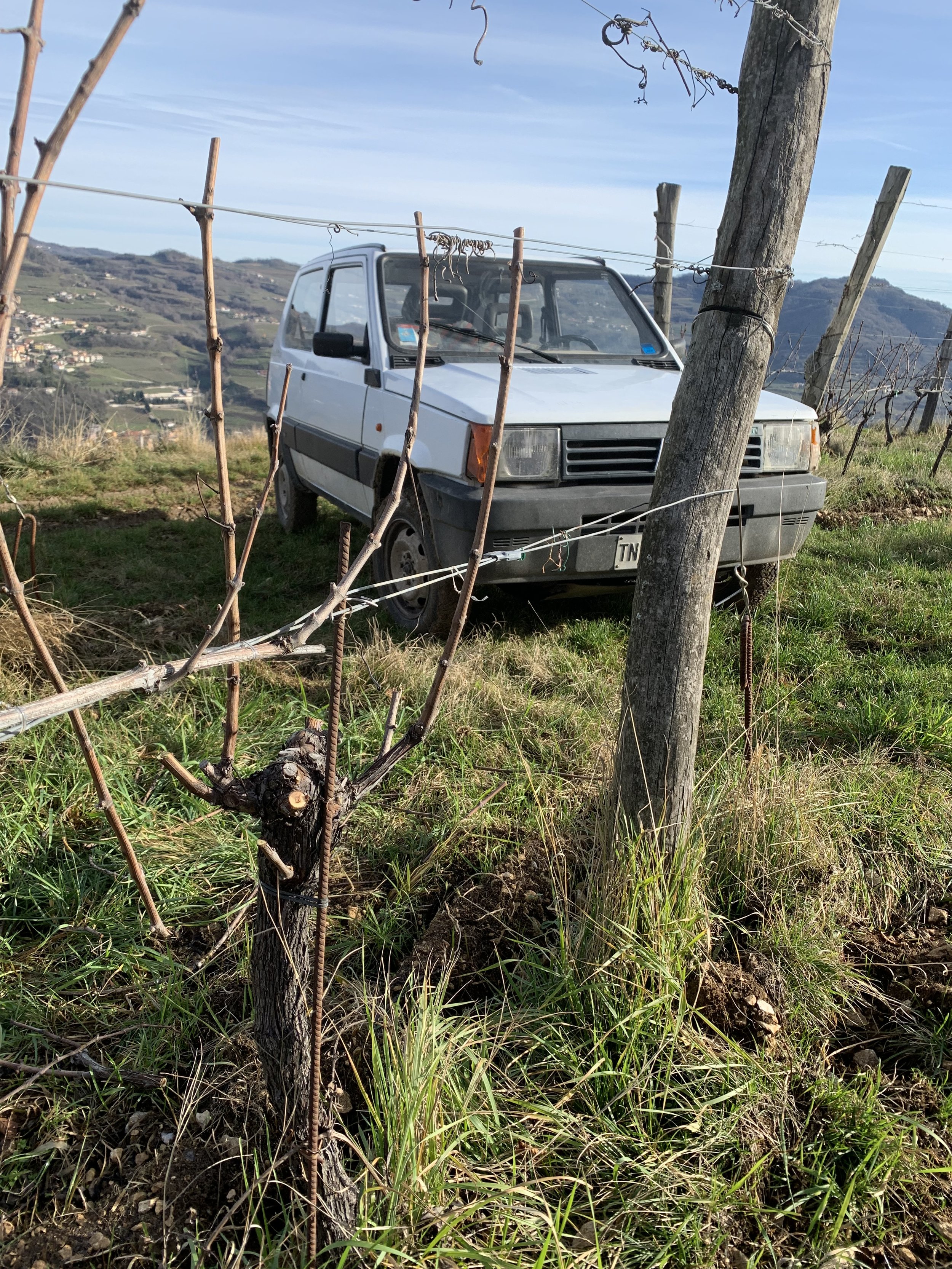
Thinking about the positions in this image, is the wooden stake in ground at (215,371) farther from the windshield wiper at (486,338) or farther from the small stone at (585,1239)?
the windshield wiper at (486,338)

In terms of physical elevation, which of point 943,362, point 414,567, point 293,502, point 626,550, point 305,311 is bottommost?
point 293,502

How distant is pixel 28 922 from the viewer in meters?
2.49

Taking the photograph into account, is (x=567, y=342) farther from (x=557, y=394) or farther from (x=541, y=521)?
(x=541, y=521)

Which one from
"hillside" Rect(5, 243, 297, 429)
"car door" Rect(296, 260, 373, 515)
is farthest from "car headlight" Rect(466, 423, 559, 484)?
"hillside" Rect(5, 243, 297, 429)

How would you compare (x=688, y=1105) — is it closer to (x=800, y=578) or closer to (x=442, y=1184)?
(x=442, y=1184)

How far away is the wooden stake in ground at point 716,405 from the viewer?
2.12 metres

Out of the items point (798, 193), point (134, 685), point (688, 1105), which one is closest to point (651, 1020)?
point (688, 1105)

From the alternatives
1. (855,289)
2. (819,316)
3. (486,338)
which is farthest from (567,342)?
(819,316)

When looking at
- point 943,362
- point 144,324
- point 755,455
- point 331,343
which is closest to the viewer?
point 755,455

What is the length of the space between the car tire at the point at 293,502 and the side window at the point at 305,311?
33.4 inches

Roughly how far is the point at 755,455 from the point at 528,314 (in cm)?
172

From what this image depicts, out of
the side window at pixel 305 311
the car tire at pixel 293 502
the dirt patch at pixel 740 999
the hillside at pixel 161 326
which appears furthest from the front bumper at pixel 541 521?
the hillside at pixel 161 326

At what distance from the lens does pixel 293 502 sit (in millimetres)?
6961

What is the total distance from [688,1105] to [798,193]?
217cm
